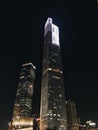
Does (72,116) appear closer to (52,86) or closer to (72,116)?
(72,116)

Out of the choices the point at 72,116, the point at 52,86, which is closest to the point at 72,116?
the point at 72,116

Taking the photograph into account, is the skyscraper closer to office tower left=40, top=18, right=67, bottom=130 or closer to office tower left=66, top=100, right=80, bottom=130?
office tower left=66, top=100, right=80, bottom=130

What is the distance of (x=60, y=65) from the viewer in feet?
395

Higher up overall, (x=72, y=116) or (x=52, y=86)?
(x=52, y=86)

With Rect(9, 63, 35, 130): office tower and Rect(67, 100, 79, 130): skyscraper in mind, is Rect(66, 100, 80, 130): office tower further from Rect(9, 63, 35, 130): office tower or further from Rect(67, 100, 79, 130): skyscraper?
Rect(9, 63, 35, 130): office tower

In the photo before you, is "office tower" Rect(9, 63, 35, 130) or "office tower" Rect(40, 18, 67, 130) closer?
"office tower" Rect(40, 18, 67, 130)

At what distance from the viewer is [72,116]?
13225 cm

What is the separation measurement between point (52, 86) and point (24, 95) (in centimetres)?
4112

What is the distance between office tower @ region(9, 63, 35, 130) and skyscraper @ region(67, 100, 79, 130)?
27039 mm

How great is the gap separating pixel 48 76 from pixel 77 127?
41411 millimetres

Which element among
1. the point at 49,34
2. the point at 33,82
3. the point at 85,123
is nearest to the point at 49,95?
the point at 85,123

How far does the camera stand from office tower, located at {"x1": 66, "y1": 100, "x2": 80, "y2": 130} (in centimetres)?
12574

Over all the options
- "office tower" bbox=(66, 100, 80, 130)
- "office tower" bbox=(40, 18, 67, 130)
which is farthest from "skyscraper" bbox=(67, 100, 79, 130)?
"office tower" bbox=(40, 18, 67, 130)

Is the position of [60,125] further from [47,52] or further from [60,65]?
[47,52]
